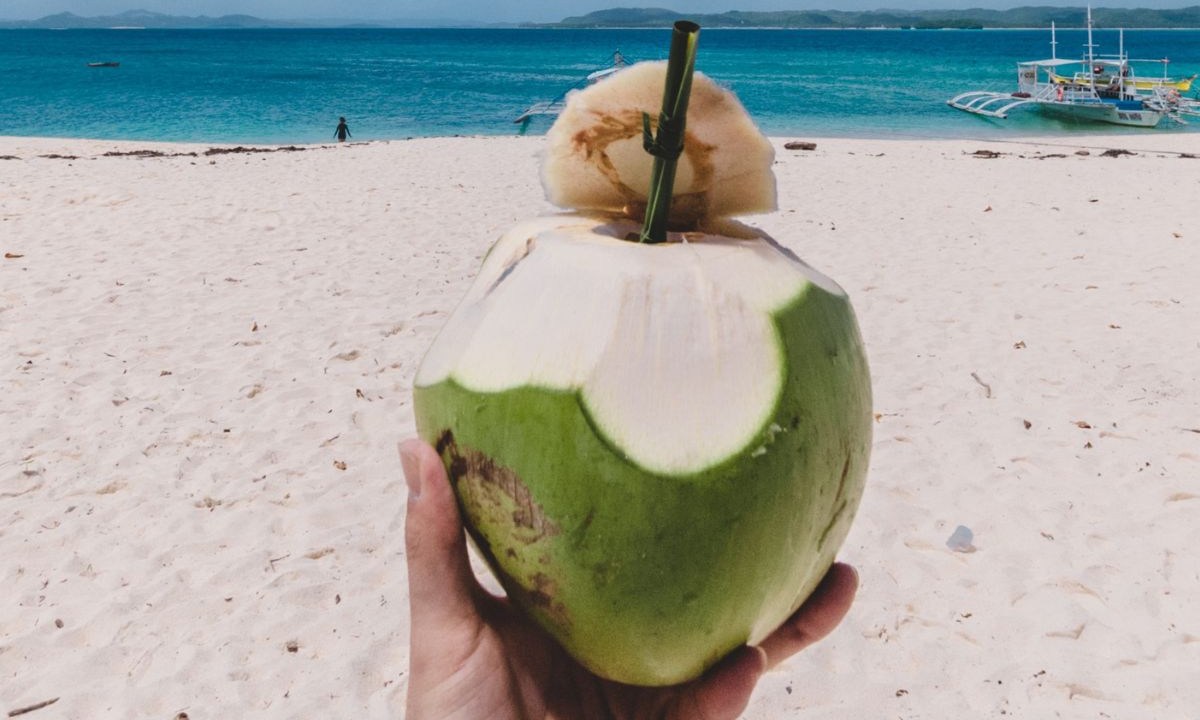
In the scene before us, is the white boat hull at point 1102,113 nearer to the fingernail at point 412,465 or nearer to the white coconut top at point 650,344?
the white coconut top at point 650,344

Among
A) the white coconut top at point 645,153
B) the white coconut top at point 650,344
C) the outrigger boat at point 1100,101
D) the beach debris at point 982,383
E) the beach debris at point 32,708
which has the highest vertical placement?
the white coconut top at point 645,153

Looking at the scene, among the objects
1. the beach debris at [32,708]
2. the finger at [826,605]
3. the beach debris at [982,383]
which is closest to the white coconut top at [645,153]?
the finger at [826,605]

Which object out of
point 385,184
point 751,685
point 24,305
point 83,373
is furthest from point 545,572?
point 385,184

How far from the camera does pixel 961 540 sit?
3457mm

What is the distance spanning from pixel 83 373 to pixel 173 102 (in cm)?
3697

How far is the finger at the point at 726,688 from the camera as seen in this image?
1.12 metres

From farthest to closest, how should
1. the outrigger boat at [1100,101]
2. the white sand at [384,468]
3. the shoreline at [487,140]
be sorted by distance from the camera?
the outrigger boat at [1100,101] → the shoreline at [487,140] → the white sand at [384,468]

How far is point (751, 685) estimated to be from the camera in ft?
3.77

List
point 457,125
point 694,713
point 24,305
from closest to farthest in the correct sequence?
1. point 694,713
2. point 24,305
3. point 457,125

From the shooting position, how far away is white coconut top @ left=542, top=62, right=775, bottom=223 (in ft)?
3.40

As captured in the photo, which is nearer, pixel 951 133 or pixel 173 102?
pixel 951 133

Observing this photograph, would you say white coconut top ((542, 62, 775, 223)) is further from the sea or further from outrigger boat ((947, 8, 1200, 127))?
outrigger boat ((947, 8, 1200, 127))

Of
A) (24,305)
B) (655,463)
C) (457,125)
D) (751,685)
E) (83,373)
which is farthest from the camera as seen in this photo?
(457,125)

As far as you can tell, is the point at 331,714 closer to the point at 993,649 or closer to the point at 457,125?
the point at 993,649
